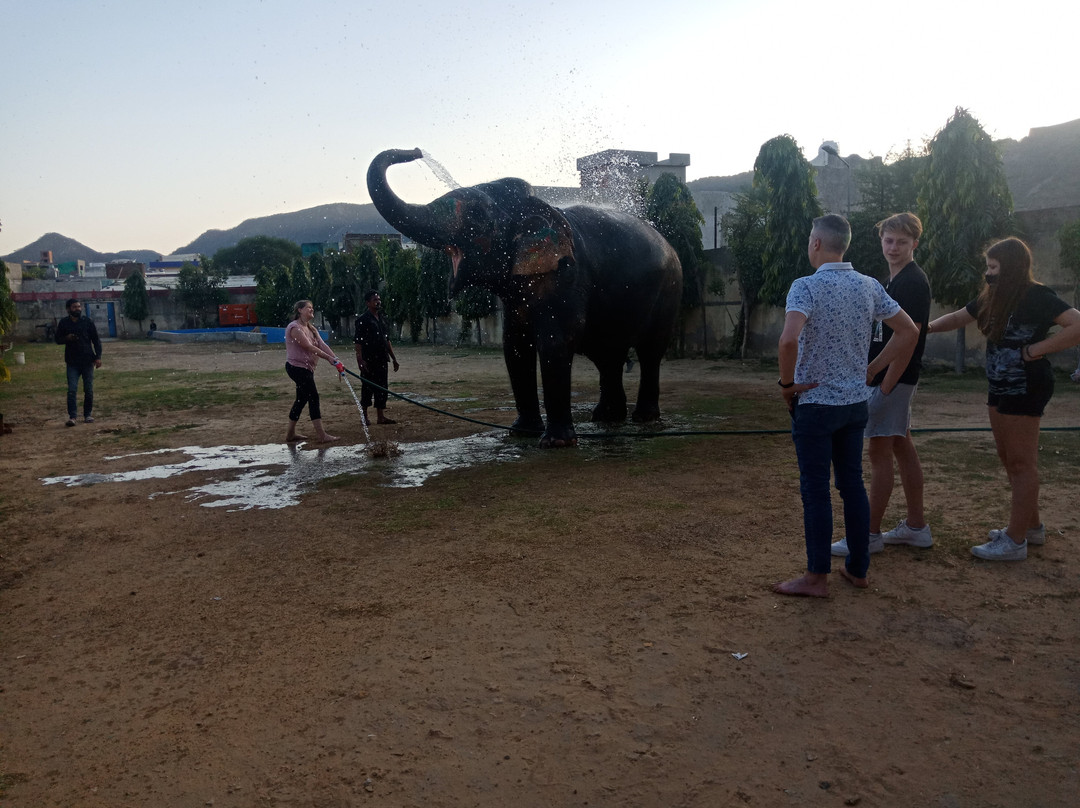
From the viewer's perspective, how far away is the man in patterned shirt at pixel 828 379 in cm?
420

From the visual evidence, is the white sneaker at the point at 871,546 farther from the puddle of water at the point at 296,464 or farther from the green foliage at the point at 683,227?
the green foliage at the point at 683,227

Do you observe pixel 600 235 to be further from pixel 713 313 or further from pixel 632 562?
pixel 713 313

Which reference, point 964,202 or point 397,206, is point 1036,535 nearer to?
point 397,206

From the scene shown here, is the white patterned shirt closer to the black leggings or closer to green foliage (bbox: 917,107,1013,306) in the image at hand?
the black leggings

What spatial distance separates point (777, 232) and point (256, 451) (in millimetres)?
13632


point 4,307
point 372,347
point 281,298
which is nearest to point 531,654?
point 372,347

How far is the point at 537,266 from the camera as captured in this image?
28.2 feet

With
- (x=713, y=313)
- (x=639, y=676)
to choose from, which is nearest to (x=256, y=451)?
(x=639, y=676)

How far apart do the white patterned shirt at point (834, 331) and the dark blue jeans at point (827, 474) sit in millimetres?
81

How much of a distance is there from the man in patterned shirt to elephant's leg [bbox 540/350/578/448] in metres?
4.59

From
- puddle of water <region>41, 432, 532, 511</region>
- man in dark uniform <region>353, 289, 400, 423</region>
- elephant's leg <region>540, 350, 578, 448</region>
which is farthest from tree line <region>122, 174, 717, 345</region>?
puddle of water <region>41, 432, 532, 511</region>

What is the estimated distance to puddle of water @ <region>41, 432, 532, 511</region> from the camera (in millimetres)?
7391

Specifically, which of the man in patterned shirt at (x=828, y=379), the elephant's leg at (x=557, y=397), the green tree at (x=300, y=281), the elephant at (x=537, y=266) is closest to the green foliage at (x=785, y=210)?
the elephant at (x=537, y=266)

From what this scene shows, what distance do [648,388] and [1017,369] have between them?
6397mm
